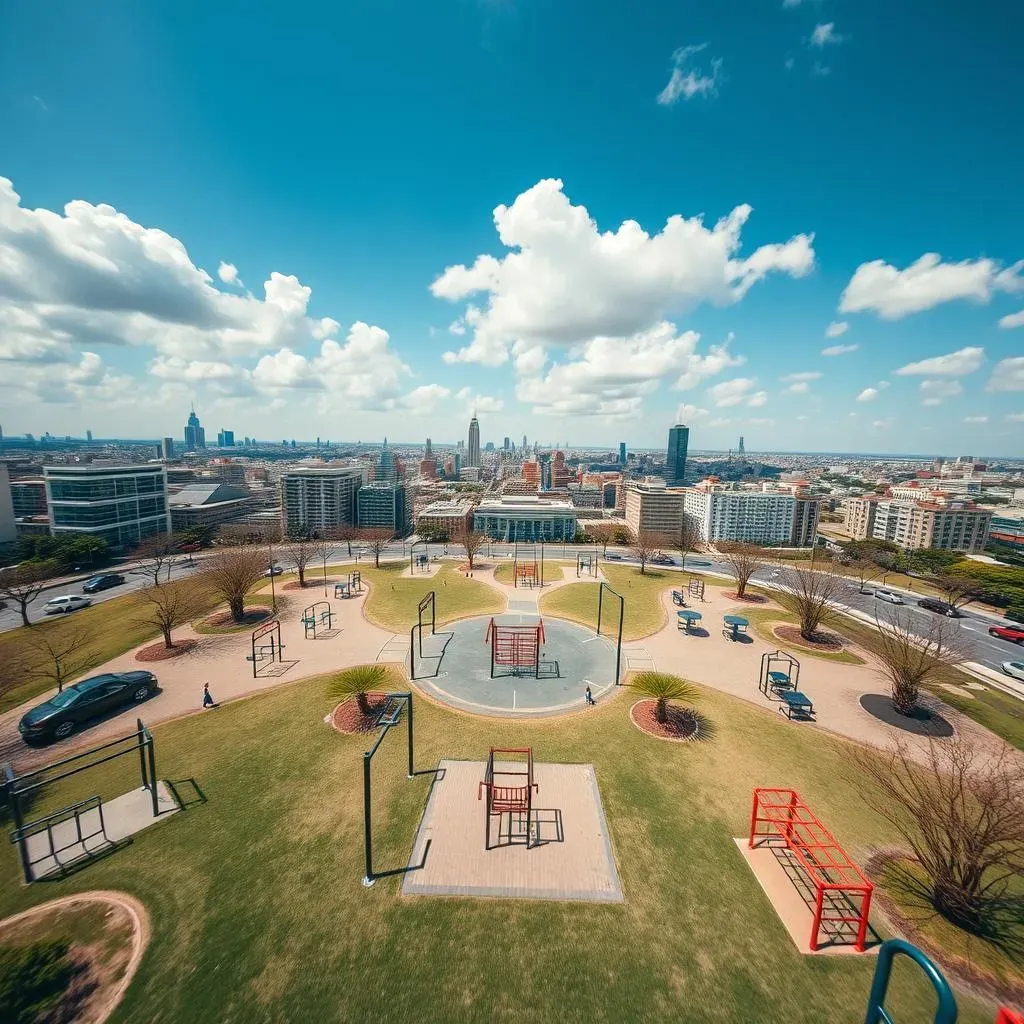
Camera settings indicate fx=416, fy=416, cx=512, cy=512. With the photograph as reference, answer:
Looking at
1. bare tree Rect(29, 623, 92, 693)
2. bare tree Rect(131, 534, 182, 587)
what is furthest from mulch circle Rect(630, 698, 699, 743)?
bare tree Rect(131, 534, 182, 587)

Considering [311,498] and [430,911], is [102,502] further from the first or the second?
[430,911]

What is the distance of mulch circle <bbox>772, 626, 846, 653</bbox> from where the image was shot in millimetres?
28203

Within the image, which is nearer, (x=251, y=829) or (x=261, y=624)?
(x=251, y=829)

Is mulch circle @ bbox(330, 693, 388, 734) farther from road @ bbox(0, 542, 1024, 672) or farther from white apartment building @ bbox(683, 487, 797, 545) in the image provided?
white apartment building @ bbox(683, 487, 797, 545)

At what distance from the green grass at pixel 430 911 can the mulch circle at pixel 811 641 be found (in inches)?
537

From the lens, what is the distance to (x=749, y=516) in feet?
416

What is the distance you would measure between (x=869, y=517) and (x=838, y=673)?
423 feet

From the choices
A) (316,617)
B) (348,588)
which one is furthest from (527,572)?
(316,617)

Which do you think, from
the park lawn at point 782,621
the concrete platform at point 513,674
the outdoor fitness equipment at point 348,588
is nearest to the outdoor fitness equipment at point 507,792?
the concrete platform at point 513,674

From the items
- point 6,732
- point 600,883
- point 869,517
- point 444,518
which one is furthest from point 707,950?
point 869,517

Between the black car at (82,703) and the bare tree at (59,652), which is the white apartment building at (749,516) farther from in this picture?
the bare tree at (59,652)

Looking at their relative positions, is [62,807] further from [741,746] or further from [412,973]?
[741,746]

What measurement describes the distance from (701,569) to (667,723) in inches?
1392

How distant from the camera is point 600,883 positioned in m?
11.6
